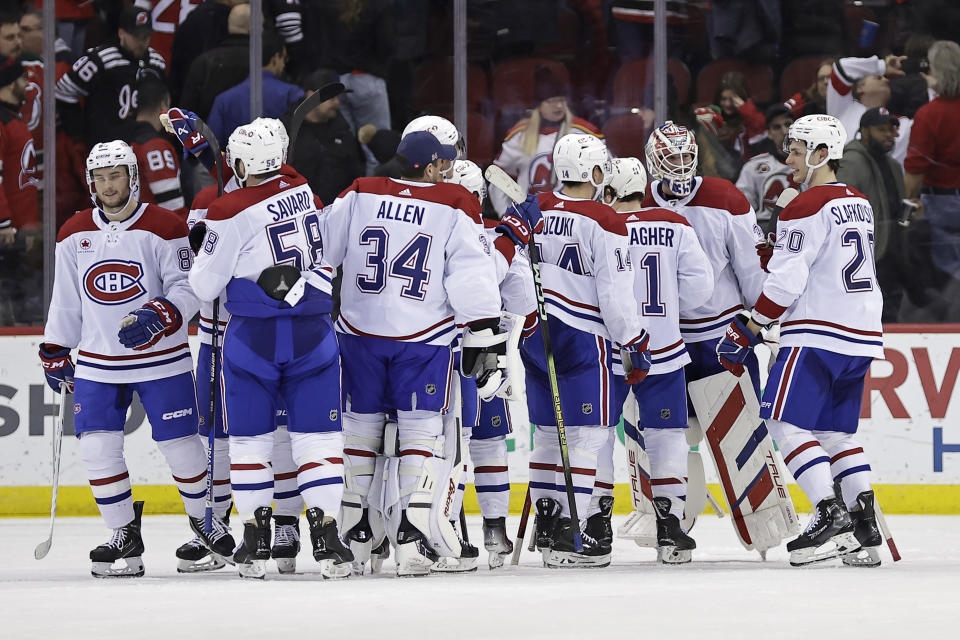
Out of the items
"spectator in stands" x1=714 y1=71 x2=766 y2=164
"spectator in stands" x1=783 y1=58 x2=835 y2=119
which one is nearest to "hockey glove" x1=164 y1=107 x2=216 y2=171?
"spectator in stands" x1=714 y1=71 x2=766 y2=164

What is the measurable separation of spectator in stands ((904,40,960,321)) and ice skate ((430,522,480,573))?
Answer: 397 cm

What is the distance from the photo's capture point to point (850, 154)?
8562 mm

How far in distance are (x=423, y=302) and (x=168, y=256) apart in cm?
96

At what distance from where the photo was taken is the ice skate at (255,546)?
5.25 meters

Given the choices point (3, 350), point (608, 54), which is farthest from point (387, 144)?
point (3, 350)

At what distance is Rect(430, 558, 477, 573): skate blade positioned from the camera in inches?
216

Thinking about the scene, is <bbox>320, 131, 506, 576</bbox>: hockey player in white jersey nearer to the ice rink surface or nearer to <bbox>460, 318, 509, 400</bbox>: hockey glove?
<bbox>460, 318, 509, 400</bbox>: hockey glove

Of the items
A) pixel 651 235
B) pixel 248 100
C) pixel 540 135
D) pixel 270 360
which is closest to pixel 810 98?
pixel 540 135

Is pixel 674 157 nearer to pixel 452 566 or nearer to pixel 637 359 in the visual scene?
pixel 637 359

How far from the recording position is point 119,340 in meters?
5.57

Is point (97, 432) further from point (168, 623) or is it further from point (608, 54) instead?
point (608, 54)

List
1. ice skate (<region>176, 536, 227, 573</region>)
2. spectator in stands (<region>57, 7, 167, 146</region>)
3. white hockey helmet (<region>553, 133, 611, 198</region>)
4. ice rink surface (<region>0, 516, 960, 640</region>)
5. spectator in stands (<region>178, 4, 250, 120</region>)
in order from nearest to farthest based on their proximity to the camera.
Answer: ice rink surface (<region>0, 516, 960, 640</region>) → ice skate (<region>176, 536, 227, 573</region>) → white hockey helmet (<region>553, 133, 611, 198</region>) → spectator in stands (<region>57, 7, 167, 146</region>) → spectator in stands (<region>178, 4, 250, 120</region>)

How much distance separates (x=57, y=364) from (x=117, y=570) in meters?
0.80

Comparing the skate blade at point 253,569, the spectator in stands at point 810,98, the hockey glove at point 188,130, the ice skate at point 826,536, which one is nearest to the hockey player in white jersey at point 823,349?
the ice skate at point 826,536
